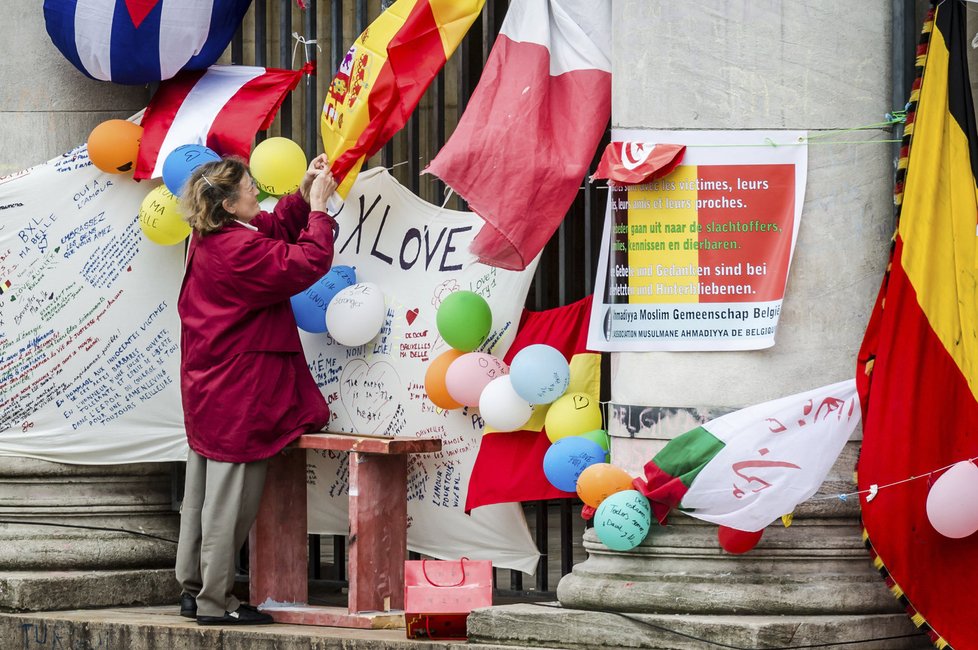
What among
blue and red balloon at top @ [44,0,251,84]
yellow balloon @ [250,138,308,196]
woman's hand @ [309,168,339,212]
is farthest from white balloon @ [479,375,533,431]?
blue and red balloon at top @ [44,0,251,84]

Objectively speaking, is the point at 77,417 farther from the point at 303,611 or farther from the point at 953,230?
the point at 953,230

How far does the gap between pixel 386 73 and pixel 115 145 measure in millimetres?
1394

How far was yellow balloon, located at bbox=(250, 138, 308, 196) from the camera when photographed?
7.13 m

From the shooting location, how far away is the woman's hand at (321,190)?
6.65 metres

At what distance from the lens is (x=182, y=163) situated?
7102mm

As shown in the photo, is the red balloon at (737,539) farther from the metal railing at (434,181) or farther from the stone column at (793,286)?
the metal railing at (434,181)

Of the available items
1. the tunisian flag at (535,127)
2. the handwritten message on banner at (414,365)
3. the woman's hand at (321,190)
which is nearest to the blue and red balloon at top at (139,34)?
the handwritten message on banner at (414,365)

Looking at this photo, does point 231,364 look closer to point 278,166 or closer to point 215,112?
point 278,166

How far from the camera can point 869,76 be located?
576 centimetres

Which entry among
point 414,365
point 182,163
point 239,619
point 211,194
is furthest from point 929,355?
point 182,163

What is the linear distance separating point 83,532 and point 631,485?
2908 mm

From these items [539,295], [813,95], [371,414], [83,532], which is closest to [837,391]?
[813,95]

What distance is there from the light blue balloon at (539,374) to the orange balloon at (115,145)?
7.38ft

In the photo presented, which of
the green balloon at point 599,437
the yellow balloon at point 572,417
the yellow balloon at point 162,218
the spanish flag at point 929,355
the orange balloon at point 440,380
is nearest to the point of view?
the spanish flag at point 929,355
